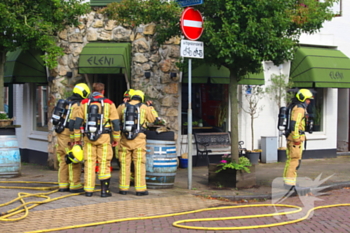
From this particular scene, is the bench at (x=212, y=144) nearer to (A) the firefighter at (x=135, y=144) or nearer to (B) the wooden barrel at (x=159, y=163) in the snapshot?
(B) the wooden barrel at (x=159, y=163)

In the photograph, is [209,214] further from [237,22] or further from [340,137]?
[340,137]

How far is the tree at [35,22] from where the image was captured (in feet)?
34.6

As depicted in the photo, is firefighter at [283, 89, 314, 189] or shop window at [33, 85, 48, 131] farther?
shop window at [33, 85, 48, 131]

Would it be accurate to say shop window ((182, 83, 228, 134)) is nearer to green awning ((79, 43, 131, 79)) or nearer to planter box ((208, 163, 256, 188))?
green awning ((79, 43, 131, 79))

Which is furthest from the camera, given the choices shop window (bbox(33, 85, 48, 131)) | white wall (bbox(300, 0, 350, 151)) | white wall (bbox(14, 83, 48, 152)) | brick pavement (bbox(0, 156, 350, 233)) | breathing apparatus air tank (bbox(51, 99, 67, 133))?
white wall (bbox(300, 0, 350, 151))

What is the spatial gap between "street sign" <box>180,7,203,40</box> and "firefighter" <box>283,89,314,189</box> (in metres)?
2.32

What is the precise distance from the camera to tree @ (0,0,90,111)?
10.5 meters

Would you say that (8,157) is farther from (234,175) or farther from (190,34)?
(234,175)

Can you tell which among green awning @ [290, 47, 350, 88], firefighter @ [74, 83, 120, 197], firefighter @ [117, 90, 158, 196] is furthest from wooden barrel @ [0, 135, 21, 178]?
green awning @ [290, 47, 350, 88]

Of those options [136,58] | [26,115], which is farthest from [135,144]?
[26,115]

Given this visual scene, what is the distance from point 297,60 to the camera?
47.5ft

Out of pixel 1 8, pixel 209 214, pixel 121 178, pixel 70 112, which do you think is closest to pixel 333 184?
pixel 209 214

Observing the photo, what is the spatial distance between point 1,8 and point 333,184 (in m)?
7.80

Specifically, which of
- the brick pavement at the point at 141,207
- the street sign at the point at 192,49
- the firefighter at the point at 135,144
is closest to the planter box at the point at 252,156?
the brick pavement at the point at 141,207
